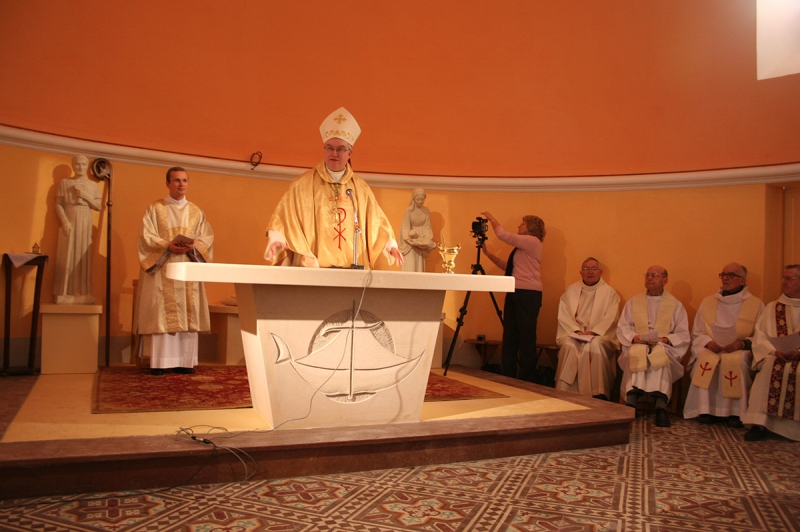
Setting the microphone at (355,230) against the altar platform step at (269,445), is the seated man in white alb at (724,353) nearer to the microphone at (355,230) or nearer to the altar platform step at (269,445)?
the altar platform step at (269,445)

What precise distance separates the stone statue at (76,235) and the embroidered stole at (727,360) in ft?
18.0

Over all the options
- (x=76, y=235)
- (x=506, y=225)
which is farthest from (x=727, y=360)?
(x=76, y=235)

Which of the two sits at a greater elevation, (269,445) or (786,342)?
(786,342)

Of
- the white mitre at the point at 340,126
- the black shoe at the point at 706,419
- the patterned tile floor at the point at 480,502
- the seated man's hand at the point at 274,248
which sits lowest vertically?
the black shoe at the point at 706,419

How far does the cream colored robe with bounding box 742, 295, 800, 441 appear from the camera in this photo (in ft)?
15.8

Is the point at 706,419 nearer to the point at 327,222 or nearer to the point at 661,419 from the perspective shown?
the point at 661,419

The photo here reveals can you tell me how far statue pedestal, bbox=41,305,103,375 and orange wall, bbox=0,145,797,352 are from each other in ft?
2.10

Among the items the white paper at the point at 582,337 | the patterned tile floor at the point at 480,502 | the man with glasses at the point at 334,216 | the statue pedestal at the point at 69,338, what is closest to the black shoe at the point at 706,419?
the white paper at the point at 582,337

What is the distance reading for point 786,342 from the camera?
495 centimetres

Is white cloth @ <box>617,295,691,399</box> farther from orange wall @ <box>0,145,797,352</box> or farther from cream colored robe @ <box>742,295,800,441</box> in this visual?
orange wall @ <box>0,145,797,352</box>

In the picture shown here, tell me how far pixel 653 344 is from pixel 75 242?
5.39 m

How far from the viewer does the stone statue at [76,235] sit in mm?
6113

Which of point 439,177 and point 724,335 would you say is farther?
point 439,177

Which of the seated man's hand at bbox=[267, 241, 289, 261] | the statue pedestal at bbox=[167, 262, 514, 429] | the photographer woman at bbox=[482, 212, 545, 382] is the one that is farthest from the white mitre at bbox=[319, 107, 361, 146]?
the photographer woman at bbox=[482, 212, 545, 382]
